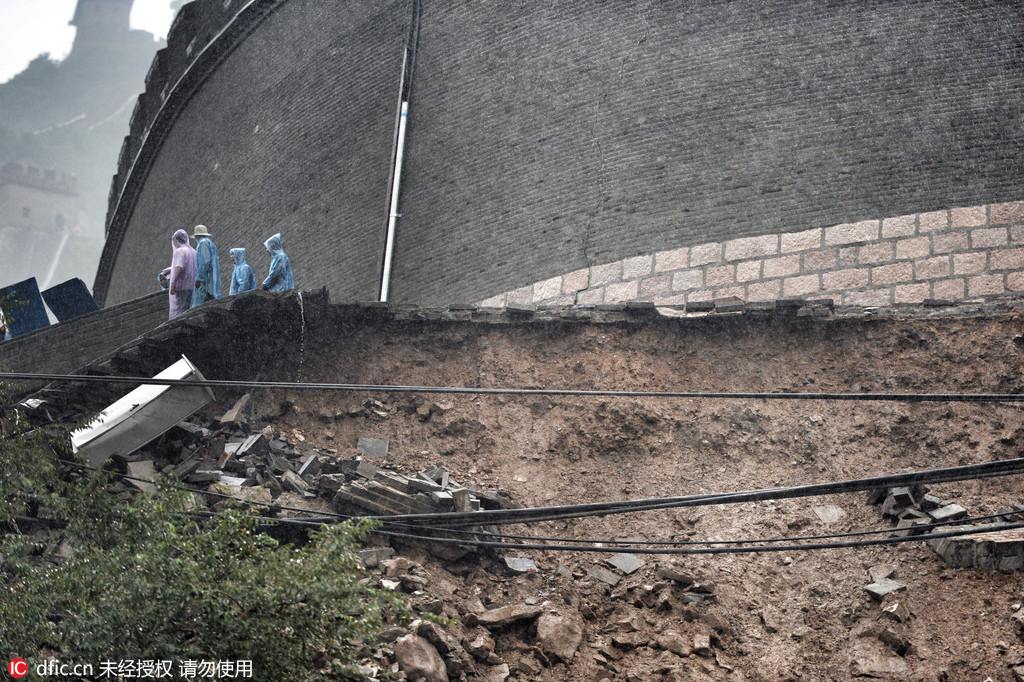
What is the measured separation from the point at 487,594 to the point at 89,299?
1051 cm

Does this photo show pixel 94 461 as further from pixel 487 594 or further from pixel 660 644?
pixel 660 644

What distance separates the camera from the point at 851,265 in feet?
38.1

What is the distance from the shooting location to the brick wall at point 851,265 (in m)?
11.2

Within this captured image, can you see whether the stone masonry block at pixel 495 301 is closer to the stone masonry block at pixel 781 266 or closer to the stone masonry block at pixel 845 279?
the stone masonry block at pixel 781 266

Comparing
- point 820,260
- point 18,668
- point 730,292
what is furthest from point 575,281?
point 18,668

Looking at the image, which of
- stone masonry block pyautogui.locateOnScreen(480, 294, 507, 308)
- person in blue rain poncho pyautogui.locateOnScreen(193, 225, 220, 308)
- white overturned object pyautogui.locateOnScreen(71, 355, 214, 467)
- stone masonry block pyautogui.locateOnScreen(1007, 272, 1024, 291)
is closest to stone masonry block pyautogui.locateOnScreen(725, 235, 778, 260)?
stone masonry block pyautogui.locateOnScreen(1007, 272, 1024, 291)

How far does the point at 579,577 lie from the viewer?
9.04m

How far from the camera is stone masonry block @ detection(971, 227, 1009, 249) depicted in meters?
11.2

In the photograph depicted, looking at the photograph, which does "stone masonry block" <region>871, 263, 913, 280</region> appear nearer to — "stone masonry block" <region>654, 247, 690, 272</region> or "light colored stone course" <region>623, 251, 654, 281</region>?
"stone masonry block" <region>654, 247, 690, 272</region>

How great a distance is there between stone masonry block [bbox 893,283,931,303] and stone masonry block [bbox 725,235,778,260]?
134 cm

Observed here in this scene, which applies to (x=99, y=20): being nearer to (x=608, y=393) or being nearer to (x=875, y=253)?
(x=875, y=253)

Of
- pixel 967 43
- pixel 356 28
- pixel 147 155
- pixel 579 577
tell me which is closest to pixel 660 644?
pixel 579 577

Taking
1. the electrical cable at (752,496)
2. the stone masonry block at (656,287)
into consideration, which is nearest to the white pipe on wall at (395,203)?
the stone masonry block at (656,287)

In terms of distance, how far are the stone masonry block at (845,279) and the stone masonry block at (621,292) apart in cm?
203
